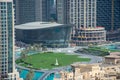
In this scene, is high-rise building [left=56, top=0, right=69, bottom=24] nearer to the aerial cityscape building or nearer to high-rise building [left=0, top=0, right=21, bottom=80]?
the aerial cityscape building

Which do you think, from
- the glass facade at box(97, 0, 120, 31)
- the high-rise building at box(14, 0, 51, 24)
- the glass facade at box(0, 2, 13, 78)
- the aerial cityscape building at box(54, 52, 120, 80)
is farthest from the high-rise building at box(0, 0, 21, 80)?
the high-rise building at box(14, 0, 51, 24)

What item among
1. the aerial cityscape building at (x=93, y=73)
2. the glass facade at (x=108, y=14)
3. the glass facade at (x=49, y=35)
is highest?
the glass facade at (x=108, y=14)

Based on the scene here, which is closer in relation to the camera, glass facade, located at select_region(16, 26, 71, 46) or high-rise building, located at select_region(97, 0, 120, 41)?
glass facade, located at select_region(16, 26, 71, 46)

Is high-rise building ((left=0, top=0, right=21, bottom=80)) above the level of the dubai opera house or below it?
above

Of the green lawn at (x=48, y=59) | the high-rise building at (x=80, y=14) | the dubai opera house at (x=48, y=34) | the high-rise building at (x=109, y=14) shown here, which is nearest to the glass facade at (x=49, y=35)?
the dubai opera house at (x=48, y=34)

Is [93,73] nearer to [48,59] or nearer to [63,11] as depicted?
[48,59]

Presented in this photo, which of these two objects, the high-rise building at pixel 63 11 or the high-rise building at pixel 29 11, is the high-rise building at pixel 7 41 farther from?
the high-rise building at pixel 29 11

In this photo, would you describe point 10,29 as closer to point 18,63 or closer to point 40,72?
point 40,72

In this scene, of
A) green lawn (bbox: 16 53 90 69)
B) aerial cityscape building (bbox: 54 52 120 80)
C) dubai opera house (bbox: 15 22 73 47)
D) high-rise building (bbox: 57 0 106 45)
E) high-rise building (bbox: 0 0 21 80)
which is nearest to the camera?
aerial cityscape building (bbox: 54 52 120 80)
